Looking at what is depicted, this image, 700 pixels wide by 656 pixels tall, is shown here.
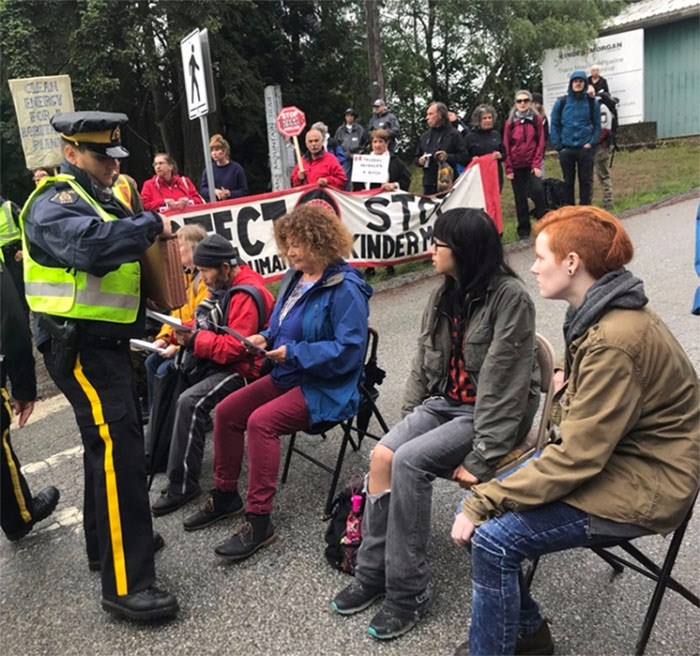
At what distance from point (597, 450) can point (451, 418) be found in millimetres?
984

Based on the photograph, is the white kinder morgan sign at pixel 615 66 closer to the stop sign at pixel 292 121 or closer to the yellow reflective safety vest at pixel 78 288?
the stop sign at pixel 292 121

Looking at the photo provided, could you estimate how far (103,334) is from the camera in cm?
282

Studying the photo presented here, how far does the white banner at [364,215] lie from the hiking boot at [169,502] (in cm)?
363

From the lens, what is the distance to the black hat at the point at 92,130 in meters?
2.76

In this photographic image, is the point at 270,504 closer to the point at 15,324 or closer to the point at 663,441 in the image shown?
the point at 15,324

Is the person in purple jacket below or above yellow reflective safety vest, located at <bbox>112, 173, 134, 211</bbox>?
above

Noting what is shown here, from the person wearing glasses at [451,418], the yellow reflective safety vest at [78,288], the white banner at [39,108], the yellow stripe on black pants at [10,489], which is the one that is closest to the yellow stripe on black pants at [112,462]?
the yellow reflective safety vest at [78,288]

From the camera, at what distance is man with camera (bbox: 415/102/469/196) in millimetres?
8883

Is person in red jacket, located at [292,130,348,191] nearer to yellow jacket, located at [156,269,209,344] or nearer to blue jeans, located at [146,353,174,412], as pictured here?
yellow jacket, located at [156,269,209,344]

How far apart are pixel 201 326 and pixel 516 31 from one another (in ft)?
54.9

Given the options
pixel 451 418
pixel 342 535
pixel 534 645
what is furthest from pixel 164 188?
pixel 534 645

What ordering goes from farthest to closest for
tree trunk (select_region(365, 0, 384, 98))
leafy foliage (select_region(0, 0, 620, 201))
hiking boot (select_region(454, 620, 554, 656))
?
leafy foliage (select_region(0, 0, 620, 201)), tree trunk (select_region(365, 0, 384, 98)), hiking boot (select_region(454, 620, 554, 656))

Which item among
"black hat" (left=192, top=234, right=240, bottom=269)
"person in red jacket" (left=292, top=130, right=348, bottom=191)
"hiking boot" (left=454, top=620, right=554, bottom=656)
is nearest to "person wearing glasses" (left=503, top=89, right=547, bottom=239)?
"person in red jacket" (left=292, top=130, right=348, bottom=191)

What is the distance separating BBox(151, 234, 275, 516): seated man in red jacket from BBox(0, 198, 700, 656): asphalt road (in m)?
0.23
